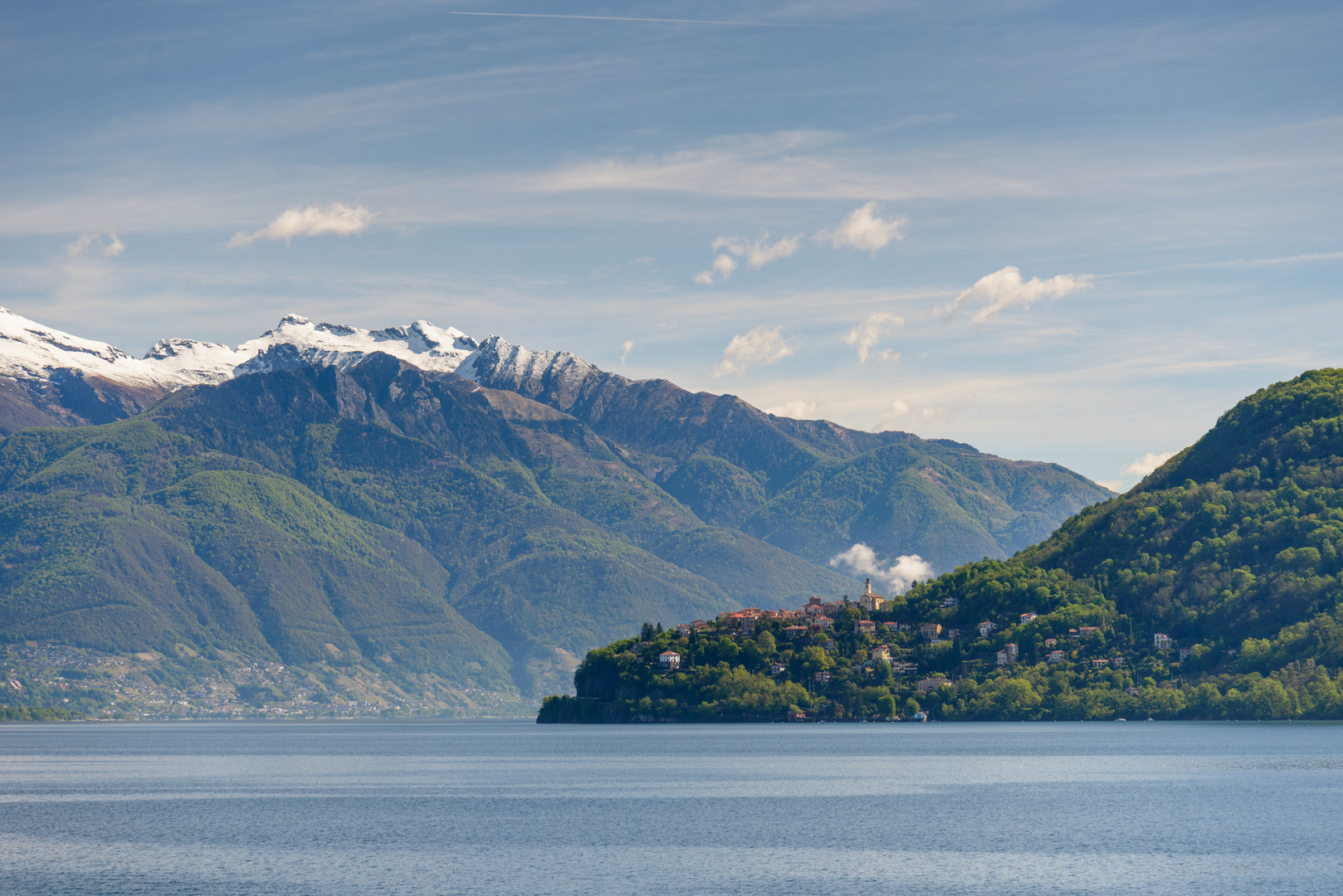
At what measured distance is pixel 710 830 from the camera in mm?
109438

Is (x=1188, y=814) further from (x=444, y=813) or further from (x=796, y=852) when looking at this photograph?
(x=444, y=813)

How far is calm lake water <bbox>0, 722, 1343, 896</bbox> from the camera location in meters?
85.2

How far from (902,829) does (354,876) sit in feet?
132

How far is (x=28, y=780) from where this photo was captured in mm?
166125

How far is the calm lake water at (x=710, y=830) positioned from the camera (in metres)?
85.2

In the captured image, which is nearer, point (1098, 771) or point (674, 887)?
point (674, 887)

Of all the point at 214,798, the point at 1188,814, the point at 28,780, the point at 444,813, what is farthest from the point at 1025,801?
the point at 28,780

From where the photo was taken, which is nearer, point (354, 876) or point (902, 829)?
point (354, 876)

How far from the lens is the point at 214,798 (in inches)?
5492

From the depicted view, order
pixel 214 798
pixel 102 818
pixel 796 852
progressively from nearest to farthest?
pixel 796 852
pixel 102 818
pixel 214 798

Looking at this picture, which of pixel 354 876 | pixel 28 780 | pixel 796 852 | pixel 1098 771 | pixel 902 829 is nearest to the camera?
pixel 354 876

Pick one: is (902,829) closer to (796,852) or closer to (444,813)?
(796,852)

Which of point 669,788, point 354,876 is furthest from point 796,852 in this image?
point 669,788

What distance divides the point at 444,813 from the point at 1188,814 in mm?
58963
